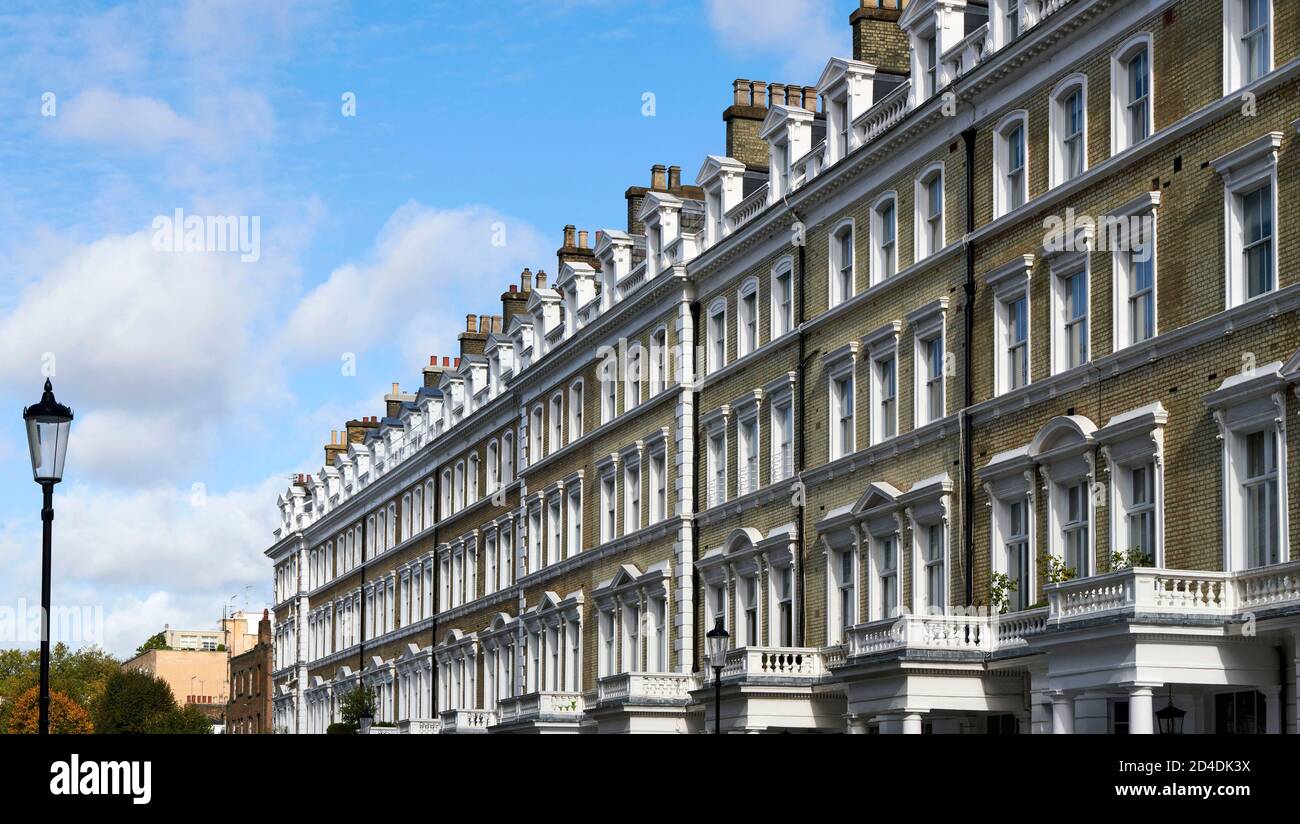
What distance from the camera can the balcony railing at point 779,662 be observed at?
40531 millimetres

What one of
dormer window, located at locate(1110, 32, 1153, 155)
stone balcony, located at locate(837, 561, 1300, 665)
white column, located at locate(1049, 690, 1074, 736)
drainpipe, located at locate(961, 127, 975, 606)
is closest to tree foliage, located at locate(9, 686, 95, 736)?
drainpipe, located at locate(961, 127, 975, 606)

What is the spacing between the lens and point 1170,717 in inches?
1091

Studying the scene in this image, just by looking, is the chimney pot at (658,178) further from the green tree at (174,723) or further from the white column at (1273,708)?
the green tree at (174,723)

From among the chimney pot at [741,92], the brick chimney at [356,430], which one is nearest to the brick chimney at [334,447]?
the brick chimney at [356,430]

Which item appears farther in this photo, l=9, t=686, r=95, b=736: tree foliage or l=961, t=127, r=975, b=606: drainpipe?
l=9, t=686, r=95, b=736: tree foliage

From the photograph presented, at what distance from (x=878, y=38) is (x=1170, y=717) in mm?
20970

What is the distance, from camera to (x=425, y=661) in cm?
7631

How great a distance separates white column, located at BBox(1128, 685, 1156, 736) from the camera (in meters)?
27.0

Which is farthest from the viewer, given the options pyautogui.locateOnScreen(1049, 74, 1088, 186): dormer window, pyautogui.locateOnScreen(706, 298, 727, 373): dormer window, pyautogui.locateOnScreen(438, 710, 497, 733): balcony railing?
pyautogui.locateOnScreen(438, 710, 497, 733): balcony railing

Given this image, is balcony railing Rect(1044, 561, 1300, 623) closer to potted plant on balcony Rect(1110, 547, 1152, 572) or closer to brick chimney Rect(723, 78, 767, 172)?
potted plant on balcony Rect(1110, 547, 1152, 572)

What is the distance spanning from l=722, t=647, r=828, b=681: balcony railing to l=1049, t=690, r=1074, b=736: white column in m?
11.2

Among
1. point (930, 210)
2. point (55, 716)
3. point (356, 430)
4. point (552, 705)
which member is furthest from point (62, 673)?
point (930, 210)

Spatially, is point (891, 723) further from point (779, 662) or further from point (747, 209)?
point (747, 209)
